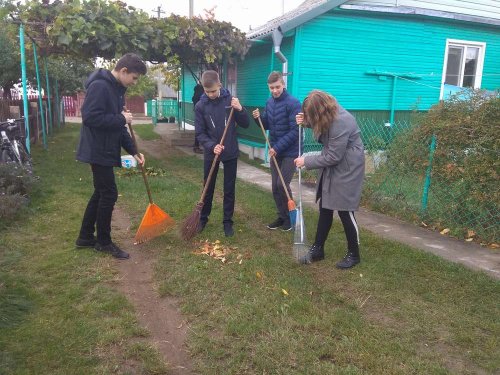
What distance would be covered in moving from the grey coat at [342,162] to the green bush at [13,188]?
3692mm

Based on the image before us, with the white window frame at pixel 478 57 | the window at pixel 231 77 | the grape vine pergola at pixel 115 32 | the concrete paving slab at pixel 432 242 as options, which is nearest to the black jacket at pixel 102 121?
the concrete paving slab at pixel 432 242

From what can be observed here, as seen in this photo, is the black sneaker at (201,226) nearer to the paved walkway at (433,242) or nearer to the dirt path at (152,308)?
the dirt path at (152,308)

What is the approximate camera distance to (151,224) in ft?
15.7

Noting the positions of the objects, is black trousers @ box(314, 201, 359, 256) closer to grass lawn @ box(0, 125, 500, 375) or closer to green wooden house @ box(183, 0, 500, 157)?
grass lawn @ box(0, 125, 500, 375)

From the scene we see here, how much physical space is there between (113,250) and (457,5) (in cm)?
1139

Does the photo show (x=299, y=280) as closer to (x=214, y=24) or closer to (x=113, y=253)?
(x=113, y=253)

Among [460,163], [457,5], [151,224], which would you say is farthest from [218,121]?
[457,5]

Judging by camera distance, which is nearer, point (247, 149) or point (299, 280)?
point (299, 280)

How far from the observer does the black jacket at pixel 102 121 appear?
12.7ft

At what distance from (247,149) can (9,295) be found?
28.7 feet

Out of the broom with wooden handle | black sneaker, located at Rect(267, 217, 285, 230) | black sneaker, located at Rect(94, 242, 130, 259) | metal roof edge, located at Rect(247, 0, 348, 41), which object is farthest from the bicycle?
metal roof edge, located at Rect(247, 0, 348, 41)

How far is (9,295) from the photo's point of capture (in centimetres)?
337

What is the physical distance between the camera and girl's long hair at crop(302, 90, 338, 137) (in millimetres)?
3760

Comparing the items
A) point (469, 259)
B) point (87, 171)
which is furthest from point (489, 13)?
point (87, 171)
